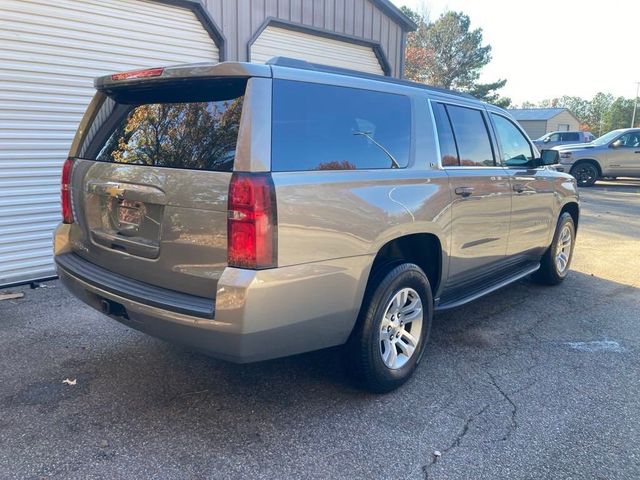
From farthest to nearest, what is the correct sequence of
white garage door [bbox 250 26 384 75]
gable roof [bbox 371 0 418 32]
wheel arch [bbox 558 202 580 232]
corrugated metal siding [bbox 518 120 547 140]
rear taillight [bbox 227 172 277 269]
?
1. corrugated metal siding [bbox 518 120 547 140]
2. gable roof [bbox 371 0 418 32]
3. white garage door [bbox 250 26 384 75]
4. wheel arch [bbox 558 202 580 232]
5. rear taillight [bbox 227 172 277 269]

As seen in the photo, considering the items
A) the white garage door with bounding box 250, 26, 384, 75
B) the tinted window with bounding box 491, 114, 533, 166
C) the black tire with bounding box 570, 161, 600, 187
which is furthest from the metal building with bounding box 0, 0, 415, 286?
the black tire with bounding box 570, 161, 600, 187

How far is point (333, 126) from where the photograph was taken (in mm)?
3033

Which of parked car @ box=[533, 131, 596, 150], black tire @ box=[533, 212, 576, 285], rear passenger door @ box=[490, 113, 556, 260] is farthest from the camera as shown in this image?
parked car @ box=[533, 131, 596, 150]

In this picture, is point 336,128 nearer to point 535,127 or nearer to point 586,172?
point 586,172

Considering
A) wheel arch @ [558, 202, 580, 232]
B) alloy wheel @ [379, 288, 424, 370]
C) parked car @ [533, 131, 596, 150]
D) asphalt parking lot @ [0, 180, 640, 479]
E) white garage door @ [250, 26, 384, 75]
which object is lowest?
asphalt parking lot @ [0, 180, 640, 479]

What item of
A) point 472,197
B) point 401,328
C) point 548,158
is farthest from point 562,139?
point 401,328

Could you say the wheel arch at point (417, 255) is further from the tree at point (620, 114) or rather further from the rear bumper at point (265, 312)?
the tree at point (620, 114)

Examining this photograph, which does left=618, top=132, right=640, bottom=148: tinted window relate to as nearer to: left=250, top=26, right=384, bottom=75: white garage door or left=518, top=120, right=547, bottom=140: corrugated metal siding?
left=250, top=26, right=384, bottom=75: white garage door

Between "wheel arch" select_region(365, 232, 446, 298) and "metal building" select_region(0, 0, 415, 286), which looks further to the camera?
"metal building" select_region(0, 0, 415, 286)

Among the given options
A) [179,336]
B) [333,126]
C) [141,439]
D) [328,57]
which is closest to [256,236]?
[179,336]

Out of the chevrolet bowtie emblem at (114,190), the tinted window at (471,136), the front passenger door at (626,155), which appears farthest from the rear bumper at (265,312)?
the front passenger door at (626,155)

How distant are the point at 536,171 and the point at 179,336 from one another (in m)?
3.93

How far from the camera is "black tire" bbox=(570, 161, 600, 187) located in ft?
57.2

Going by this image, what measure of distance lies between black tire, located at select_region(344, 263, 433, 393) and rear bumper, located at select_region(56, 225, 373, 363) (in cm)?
16
